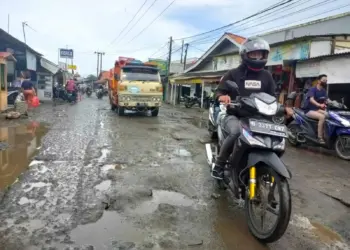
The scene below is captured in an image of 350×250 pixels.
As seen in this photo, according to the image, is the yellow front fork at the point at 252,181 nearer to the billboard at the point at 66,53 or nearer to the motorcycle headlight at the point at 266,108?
the motorcycle headlight at the point at 266,108

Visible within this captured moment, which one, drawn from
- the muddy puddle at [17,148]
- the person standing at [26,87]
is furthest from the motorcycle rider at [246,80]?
the person standing at [26,87]

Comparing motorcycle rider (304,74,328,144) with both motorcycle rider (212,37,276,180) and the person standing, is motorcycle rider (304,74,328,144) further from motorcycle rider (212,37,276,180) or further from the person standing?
the person standing

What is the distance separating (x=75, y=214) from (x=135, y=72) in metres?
11.7

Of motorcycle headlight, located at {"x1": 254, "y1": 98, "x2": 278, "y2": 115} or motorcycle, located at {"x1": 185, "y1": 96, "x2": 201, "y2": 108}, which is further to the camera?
motorcycle, located at {"x1": 185, "y1": 96, "x2": 201, "y2": 108}

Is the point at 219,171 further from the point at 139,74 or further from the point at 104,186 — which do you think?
the point at 139,74

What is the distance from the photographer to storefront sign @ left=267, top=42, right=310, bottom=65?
12.8 meters

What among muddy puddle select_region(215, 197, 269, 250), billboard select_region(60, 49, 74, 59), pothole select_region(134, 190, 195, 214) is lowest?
muddy puddle select_region(215, 197, 269, 250)

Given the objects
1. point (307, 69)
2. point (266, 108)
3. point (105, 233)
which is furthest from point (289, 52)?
point (105, 233)

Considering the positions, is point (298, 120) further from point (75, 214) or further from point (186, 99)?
point (186, 99)

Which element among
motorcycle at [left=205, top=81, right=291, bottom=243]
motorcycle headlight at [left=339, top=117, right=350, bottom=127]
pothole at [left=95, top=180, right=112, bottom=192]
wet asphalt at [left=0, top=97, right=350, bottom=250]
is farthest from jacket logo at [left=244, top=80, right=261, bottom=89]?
motorcycle headlight at [left=339, top=117, right=350, bottom=127]

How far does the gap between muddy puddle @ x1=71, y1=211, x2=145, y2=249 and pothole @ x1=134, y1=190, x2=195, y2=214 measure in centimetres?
38

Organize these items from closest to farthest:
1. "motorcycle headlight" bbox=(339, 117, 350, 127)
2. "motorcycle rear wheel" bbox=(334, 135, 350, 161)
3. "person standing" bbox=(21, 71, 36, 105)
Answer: "motorcycle headlight" bbox=(339, 117, 350, 127), "motorcycle rear wheel" bbox=(334, 135, 350, 161), "person standing" bbox=(21, 71, 36, 105)

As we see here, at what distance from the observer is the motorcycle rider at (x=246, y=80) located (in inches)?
151

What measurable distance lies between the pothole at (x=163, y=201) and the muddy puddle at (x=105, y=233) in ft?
1.26
